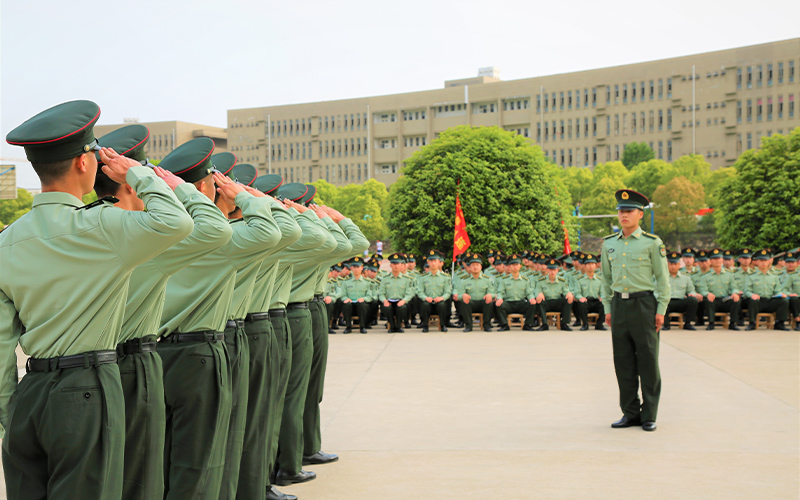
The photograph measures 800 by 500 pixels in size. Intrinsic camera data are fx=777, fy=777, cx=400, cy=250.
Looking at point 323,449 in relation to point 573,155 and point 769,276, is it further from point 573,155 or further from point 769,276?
point 573,155

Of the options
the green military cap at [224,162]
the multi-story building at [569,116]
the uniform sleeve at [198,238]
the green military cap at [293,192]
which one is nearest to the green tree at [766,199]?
the green military cap at [293,192]

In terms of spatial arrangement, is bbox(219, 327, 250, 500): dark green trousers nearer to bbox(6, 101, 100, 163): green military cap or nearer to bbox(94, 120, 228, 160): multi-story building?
bbox(6, 101, 100, 163): green military cap

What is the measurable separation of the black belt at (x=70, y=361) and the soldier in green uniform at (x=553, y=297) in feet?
45.2

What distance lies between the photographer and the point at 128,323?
3.15m

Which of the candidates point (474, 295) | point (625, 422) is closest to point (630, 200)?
point (625, 422)

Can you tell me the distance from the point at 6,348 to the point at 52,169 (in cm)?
68

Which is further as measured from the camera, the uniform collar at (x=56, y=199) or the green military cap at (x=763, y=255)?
the green military cap at (x=763, y=255)

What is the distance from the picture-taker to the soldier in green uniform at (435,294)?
53.5 ft

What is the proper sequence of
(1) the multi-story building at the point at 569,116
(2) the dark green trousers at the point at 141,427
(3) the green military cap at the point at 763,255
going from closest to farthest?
1. (2) the dark green trousers at the point at 141,427
2. (3) the green military cap at the point at 763,255
3. (1) the multi-story building at the point at 569,116

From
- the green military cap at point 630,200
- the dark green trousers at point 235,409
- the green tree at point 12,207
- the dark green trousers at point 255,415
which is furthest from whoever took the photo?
the green tree at point 12,207

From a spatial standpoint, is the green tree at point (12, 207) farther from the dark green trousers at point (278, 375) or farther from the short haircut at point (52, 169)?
the short haircut at point (52, 169)

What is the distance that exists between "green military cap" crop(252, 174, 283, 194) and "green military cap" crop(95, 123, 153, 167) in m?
2.00

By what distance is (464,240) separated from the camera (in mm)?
18312

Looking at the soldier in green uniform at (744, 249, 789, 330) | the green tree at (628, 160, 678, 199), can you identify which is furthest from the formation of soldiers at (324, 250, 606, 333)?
the green tree at (628, 160, 678, 199)
